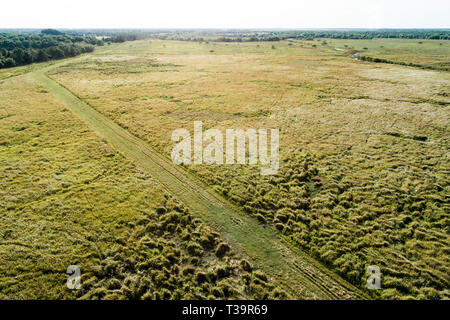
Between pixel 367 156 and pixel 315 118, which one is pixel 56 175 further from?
pixel 315 118

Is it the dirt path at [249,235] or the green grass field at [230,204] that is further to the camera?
the green grass field at [230,204]

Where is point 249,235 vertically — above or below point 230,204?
below

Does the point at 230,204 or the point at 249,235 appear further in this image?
the point at 230,204

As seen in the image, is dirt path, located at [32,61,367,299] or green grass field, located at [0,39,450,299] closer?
dirt path, located at [32,61,367,299]
